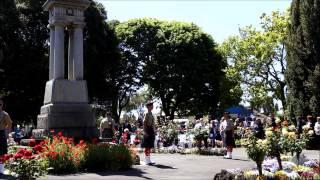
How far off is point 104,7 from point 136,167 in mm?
26360

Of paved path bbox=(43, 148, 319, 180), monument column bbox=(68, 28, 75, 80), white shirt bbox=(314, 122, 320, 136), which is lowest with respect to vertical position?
paved path bbox=(43, 148, 319, 180)

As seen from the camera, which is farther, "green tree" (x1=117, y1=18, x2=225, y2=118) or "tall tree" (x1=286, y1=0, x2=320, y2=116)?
"green tree" (x1=117, y1=18, x2=225, y2=118)

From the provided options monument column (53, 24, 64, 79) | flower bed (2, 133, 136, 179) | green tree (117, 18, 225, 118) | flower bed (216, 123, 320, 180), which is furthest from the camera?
green tree (117, 18, 225, 118)

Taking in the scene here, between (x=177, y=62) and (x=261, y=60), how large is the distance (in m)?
9.04

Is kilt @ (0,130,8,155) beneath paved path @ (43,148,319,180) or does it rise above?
above

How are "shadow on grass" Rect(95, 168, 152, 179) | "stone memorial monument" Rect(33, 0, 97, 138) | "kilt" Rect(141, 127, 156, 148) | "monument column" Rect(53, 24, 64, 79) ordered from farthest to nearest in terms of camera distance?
"monument column" Rect(53, 24, 64, 79) → "stone memorial monument" Rect(33, 0, 97, 138) → "kilt" Rect(141, 127, 156, 148) → "shadow on grass" Rect(95, 168, 152, 179)

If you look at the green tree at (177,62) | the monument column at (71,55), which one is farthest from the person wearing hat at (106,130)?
the green tree at (177,62)

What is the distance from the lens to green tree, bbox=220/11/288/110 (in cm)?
4284

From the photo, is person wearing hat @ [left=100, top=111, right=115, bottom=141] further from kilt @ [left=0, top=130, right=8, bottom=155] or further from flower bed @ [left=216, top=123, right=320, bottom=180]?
flower bed @ [left=216, top=123, right=320, bottom=180]

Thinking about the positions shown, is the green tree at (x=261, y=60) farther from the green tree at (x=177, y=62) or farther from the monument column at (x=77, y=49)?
the monument column at (x=77, y=49)

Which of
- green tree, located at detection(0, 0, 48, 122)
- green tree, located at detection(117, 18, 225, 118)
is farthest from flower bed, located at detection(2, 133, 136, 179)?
green tree, located at detection(117, 18, 225, 118)

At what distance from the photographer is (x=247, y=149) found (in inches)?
412

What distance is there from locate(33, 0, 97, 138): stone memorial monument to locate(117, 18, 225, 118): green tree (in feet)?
102

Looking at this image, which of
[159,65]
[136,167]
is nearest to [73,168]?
[136,167]
